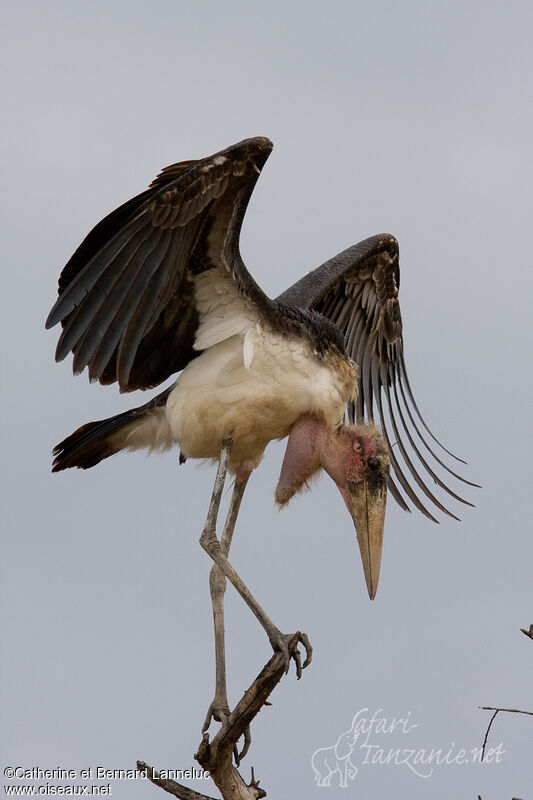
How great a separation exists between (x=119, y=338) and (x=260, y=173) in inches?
51.8

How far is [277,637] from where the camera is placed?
26.6 ft

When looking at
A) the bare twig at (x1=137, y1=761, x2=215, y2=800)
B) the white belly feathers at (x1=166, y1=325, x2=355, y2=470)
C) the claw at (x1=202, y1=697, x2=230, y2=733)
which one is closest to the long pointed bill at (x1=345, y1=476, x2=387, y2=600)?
the white belly feathers at (x1=166, y1=325, x2=355, y2=470)

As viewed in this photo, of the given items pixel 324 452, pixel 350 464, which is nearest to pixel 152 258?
pixel 324 452

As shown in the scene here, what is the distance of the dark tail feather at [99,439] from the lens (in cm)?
935

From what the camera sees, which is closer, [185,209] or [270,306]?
[185,209]

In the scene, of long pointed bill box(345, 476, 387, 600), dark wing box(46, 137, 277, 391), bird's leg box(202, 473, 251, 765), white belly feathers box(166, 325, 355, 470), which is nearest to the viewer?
dark wing box(46, 137, 277, 391)

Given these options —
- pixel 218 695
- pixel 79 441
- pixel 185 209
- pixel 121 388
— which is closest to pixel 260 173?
pixel 185 209

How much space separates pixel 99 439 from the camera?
31.0 ft

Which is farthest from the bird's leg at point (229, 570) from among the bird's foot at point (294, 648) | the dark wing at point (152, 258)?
the dark wing at point (152, 258)

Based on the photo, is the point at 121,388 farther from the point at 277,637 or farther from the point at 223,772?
the point at 223,772

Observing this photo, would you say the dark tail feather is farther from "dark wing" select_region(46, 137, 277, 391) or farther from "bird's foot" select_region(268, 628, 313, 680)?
"bird's foot" select_region(268, 628, 313, 680)

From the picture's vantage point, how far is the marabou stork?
8016 millimetres

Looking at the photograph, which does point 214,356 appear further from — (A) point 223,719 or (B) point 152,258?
(A) point 223,719

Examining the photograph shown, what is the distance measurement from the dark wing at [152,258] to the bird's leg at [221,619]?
51.4 inches
